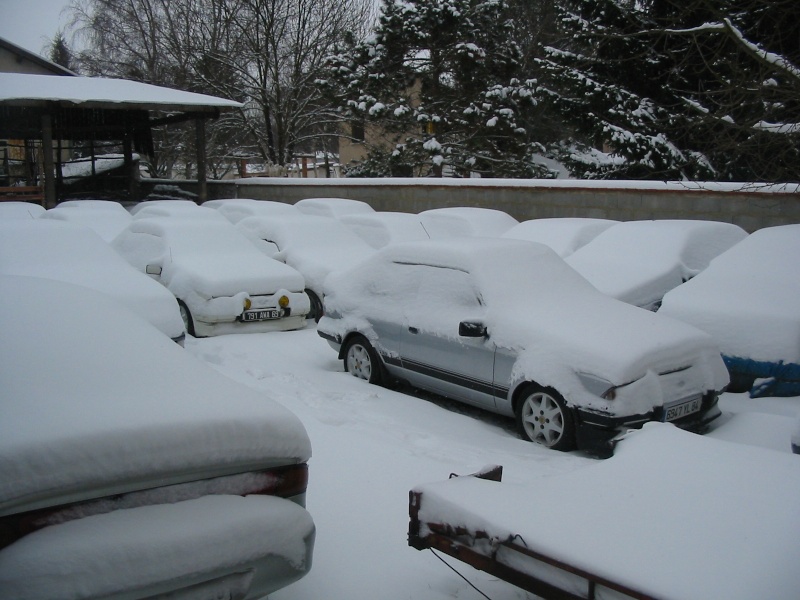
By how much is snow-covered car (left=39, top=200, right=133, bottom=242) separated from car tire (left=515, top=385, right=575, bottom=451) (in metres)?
7.84

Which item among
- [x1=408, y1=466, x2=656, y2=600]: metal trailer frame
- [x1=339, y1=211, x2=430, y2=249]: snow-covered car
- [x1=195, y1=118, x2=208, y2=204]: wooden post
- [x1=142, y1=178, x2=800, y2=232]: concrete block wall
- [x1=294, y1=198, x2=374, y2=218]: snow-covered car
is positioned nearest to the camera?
[x1=408, y1=466, x2=656, y2=600]: metal trailer frame

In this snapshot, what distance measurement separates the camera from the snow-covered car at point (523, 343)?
5.27 m

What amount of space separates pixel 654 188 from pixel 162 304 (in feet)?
30.0

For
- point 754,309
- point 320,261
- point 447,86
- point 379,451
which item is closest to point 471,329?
point 379,451

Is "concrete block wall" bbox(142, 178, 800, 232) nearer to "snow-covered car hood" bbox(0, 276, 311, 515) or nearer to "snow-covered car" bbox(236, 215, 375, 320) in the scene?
"snow-covered car" bbox(236, 215, 375, 320)

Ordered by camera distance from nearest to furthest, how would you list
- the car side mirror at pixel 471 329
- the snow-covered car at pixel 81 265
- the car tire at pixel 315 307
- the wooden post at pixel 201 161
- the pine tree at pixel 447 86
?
the car side mirror at pixel 471 329 < the snow-covered car at pixel 81 265 < the car tire at pixel 315 307 < the wooden post at pixel 201 161 < the pine tree at pixel 447 86

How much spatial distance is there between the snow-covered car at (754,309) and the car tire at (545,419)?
208 cm

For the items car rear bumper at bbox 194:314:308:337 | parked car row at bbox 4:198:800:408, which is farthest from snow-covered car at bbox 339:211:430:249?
car rear bumper at bbox 194:314:308:337

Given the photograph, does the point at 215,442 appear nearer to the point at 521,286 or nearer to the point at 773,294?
the point at 521,286

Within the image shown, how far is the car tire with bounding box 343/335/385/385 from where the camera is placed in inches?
274

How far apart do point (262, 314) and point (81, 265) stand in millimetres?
2126

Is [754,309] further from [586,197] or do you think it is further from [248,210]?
[248,210]

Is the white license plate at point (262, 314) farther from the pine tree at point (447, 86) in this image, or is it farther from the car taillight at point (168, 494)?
the pine tree at point (447, 86)

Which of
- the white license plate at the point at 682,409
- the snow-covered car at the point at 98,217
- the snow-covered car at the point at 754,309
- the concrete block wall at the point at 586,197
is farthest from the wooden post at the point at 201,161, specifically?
the white license plate at the point at 682,409
